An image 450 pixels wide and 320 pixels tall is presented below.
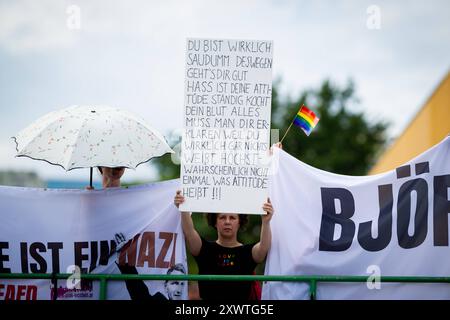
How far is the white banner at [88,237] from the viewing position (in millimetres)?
5676

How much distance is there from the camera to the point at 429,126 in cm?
1227

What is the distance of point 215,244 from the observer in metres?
5.62

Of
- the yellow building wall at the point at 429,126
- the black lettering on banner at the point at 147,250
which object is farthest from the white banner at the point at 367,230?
the yellow building wall at the point at 429,126

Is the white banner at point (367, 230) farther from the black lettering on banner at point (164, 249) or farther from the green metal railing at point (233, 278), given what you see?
the black lettering on banner at point (164, 249)

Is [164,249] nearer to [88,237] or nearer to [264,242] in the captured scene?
[88,237]

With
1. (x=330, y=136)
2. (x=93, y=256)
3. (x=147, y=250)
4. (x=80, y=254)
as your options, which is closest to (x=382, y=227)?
(x=147, y=250)

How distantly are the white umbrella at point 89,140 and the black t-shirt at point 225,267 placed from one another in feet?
3.34

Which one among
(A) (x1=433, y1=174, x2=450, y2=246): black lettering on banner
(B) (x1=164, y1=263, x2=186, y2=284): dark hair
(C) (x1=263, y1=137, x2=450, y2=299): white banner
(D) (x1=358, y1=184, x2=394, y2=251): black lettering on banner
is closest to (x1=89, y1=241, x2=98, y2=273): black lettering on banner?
(B) (x1=164, y1=263, x2=186, y2=284): dark hair

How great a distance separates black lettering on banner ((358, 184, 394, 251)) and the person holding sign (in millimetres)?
853

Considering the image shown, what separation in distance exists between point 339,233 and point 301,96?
4608 cm

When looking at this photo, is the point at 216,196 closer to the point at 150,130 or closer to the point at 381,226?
the point at 150,130

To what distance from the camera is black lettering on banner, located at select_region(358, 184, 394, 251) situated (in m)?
Result: 5.58

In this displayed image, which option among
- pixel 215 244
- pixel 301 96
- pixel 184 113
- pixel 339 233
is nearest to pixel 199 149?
pixel 184 113

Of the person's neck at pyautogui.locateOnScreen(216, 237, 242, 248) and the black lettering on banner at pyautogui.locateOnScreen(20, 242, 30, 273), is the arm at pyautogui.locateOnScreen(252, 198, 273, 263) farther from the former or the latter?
the black lettering on banner at pyautogui.locateOnScreen(20, 242, 30, 273)
